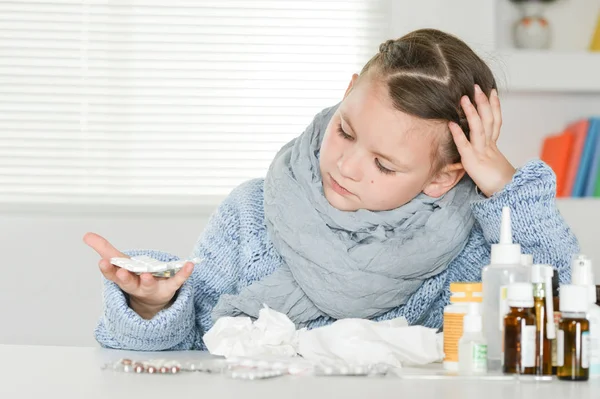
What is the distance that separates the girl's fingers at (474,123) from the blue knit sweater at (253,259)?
10 centimetres

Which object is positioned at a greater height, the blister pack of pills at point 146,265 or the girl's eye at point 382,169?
the girl's eye at point 382,169

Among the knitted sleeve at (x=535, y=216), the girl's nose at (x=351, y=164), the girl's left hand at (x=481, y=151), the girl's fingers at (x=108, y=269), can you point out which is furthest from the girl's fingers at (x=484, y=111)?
the girl's fingers at (x=108, y=269)

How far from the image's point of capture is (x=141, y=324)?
1.17 meters

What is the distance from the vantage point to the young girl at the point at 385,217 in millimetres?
1275

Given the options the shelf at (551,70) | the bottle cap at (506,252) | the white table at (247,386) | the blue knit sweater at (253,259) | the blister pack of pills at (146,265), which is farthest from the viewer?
the shelf at (551,70)

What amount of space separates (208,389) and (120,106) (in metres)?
2.15

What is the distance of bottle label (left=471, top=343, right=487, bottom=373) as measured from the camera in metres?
0.90

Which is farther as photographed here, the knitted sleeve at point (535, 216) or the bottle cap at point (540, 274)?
the knitted sleeve at point (535, 216)

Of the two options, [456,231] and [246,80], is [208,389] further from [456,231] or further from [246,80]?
[246,80]

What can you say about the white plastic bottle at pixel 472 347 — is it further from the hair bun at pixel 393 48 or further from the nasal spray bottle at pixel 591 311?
the hair bun at pixel 393 48

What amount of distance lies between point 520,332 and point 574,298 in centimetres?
7

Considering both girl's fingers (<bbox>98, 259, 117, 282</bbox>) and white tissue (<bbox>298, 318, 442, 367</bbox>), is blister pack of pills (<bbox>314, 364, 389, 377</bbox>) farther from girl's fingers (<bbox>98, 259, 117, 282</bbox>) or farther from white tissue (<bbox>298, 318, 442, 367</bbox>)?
girl's fingers (<bbox>98, 259, 117, 282</bbox>)

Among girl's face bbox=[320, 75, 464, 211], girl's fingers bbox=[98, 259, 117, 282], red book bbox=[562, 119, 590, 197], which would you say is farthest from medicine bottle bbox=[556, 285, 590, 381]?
red book bbox=[562, 119, 590, 197]

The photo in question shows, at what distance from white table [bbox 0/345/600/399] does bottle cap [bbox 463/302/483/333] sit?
6 cm
